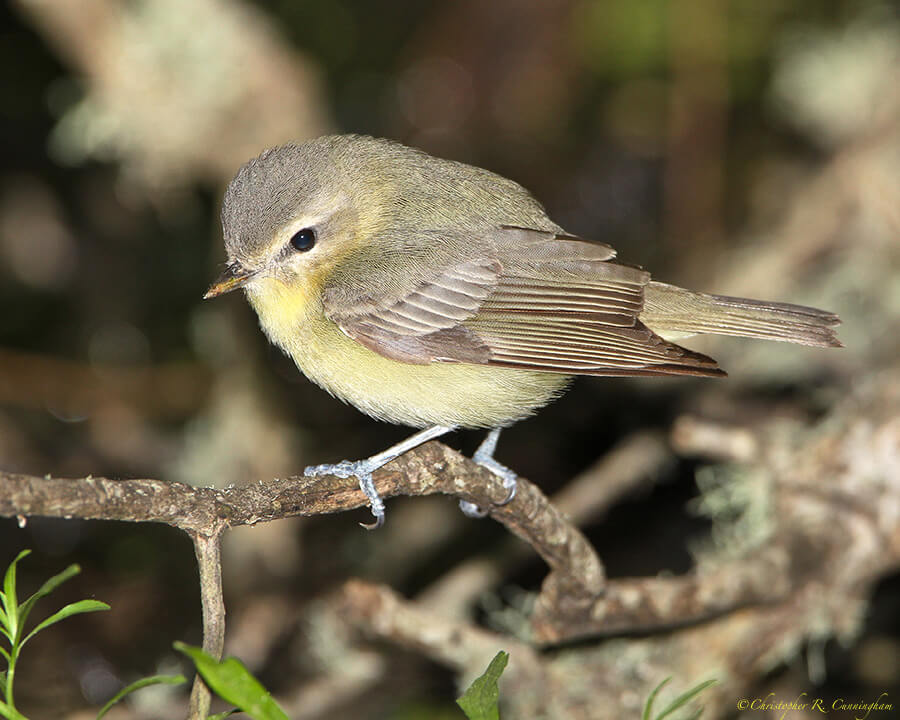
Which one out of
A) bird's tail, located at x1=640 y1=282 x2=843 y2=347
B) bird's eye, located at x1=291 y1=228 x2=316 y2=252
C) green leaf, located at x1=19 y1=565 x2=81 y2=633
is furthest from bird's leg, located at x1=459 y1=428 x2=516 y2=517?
green leaf, located at x1=19 y1=565 x2=81 y2=633

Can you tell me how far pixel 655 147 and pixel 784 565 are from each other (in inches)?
187

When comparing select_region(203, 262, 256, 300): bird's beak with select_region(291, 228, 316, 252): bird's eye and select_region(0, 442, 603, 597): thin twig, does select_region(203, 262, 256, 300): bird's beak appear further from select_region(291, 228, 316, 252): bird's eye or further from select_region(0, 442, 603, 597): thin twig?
select_region(0, 442, 603, 597): thin twig

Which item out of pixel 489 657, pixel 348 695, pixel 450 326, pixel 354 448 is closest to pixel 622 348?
pixel 450 326

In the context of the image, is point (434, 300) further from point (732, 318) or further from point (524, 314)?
point (732, 318)

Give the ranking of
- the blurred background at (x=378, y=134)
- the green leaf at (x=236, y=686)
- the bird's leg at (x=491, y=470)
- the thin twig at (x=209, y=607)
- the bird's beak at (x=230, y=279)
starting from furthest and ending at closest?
1. the blurred background at (x=378, y=134)
2. the bird's beak at (x=230, y=279)
3. the bird's leg at (x=491, y=470)
4. the thin twig at (x=209, y=607)
5. the green leaf at (x=236, y=686)

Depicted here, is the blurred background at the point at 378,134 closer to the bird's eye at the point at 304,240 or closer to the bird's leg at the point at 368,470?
the bird's leg at the point at 368,470

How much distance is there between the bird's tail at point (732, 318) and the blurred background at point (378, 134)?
163cm

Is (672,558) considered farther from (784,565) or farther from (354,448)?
(354,448)

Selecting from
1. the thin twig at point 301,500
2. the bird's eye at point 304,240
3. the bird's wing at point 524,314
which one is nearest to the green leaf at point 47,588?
the thin twig at point 301,500

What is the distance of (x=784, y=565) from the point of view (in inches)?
177

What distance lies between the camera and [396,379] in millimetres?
3779

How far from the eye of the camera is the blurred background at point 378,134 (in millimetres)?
5801

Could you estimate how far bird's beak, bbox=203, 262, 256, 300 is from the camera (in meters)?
3.80

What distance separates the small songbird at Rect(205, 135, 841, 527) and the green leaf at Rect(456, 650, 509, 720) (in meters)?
1.32
